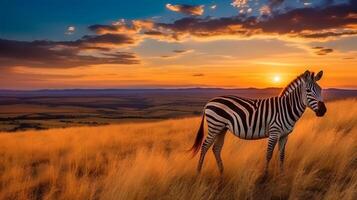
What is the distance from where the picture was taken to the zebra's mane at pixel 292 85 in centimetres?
765

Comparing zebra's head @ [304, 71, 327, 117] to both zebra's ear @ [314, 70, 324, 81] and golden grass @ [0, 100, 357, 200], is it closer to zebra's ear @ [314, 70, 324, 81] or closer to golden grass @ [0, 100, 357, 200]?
zebra's ear @ [314, 70, 324, 81]

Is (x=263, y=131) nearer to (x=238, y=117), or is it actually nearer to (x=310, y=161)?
(x=238, y=117)

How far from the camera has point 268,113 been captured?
7711 millimetres

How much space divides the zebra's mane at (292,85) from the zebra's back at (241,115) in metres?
0.33

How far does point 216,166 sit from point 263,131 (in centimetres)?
131

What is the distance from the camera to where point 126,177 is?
6.68 m

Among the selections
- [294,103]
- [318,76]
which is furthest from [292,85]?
[318,76]

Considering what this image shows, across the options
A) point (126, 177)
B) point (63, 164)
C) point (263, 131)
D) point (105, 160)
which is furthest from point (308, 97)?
point (63, 164)

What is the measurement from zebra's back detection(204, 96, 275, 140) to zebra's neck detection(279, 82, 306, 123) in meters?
0.30

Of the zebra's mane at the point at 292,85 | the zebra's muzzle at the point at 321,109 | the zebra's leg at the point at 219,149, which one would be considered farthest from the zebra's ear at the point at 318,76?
the zebra's leg at the point at 219,149

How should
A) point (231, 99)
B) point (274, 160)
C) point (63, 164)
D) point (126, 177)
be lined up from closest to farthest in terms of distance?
point (126, 177), point (231, 99), point (274, 160), point (63, 164)

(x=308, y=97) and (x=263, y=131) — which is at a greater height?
(x=308, y=97)

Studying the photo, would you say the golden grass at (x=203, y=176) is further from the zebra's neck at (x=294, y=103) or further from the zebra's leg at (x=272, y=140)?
the zebra's neck at (x=294, y=103)

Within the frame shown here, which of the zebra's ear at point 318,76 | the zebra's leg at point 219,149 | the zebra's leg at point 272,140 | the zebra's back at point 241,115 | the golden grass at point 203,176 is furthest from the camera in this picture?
the zebra's leg at point 219,149
